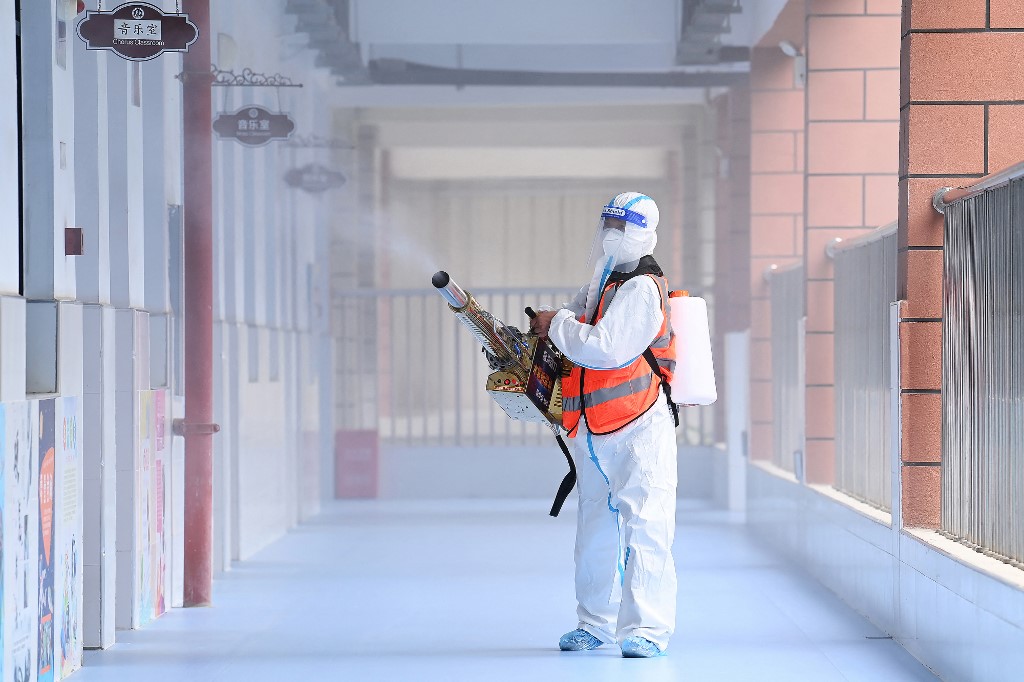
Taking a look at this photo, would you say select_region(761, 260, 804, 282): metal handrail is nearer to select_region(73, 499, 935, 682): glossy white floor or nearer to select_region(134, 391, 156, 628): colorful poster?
select_region(73, 499, 935, 682): glossy white floor

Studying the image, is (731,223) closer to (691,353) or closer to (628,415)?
(691,353)

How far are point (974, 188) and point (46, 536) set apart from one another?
9.11 ft

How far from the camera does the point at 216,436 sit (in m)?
6.71

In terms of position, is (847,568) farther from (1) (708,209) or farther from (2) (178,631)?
(1) (708,209)

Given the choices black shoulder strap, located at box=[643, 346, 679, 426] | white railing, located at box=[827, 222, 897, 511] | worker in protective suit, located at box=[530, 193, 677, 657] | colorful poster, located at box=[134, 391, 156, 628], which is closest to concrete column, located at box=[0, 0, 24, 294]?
colorful poster, located at box=[134, 391, 156, 628]

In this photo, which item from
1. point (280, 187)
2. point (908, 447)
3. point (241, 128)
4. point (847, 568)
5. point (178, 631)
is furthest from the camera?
point (280, 187)

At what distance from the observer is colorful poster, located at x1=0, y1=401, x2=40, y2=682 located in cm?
375

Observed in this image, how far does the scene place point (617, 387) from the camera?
14.4 feet

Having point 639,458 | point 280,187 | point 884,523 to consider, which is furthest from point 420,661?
point 280,187

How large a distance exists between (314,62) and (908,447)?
17.8ft

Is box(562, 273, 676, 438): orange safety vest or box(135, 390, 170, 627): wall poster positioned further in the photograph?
box(135, 390, 170, 627): wall poster

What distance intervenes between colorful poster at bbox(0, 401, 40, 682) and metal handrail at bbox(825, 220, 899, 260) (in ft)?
9.50

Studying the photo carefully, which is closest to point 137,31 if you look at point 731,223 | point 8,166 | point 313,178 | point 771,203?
point 8,166

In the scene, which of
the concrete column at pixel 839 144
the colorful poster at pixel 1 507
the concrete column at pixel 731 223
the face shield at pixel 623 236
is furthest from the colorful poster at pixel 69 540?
the concrete column at pixel 731 223
